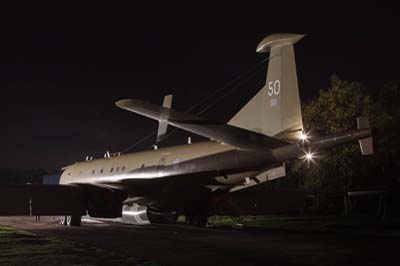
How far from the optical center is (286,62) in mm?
21219

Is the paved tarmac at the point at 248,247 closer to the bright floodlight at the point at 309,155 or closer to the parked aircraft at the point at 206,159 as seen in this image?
the parked aircraft at the point at 206,159

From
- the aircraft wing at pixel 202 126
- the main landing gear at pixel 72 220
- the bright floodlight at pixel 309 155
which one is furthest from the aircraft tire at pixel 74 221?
the bright floodlight at pixel 309 155

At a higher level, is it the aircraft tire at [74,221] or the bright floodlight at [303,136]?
the bright floodlight at [303,136]

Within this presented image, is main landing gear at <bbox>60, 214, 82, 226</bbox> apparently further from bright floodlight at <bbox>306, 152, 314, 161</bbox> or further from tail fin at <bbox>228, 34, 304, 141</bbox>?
bright floodlight at <bbox>306, 152, 314, 161</bbox>

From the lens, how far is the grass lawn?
1396 cm

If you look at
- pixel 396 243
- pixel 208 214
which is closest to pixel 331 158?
pixel 208 214

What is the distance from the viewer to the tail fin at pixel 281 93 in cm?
2114

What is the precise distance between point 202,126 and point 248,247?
426 centimetres

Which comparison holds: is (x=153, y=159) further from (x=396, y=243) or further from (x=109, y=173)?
(x=396, y=243)

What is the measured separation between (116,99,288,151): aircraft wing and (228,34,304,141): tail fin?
3.55 ft

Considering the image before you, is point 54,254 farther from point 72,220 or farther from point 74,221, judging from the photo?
point 72,220

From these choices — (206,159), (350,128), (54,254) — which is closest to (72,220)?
(206,159)

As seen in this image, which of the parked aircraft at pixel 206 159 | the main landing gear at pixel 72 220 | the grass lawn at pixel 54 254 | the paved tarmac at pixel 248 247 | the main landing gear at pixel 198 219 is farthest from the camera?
the main landing gear at pixel 72 220

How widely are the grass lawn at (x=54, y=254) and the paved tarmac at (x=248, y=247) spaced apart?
76 cm
